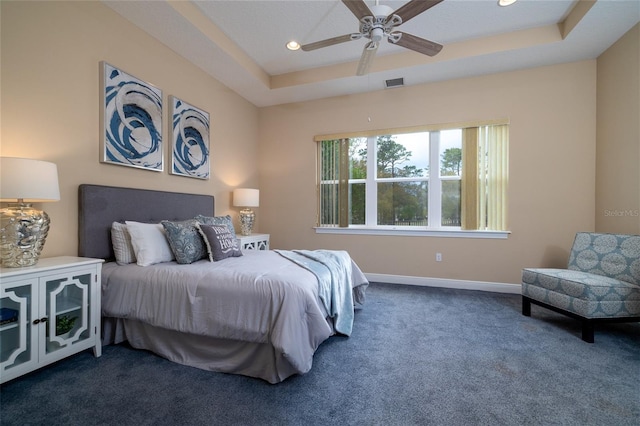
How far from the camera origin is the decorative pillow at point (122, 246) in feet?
7.61

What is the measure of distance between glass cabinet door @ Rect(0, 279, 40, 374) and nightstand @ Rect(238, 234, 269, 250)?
2053 mm

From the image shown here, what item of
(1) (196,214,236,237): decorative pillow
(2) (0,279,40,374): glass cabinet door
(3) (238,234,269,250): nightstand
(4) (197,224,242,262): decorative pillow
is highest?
(1) (196,214,236,237): decorative pillow

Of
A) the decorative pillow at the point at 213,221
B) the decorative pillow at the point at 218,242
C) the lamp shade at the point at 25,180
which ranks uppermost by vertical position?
the lamp shade at the point at 25,180

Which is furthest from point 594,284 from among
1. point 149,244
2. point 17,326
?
point 17,326

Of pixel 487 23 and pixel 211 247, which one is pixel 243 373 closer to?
pixel 211 247

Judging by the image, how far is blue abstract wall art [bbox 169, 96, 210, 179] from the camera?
10.3 ft

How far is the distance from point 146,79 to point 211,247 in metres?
1.92

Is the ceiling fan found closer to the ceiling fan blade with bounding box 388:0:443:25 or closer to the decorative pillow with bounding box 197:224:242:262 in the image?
the ceiling fan blade with bounding box 388:0:443:25

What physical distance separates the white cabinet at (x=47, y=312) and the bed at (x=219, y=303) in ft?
0.61

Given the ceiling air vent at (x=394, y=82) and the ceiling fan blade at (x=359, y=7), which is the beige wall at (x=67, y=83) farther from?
the ceiling air vent at (x=394, y=82)

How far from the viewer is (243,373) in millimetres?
1780

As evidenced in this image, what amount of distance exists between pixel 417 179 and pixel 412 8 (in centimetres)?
247

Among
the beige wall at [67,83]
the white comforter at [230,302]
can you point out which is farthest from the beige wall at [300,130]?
the white comforter at [230,302]

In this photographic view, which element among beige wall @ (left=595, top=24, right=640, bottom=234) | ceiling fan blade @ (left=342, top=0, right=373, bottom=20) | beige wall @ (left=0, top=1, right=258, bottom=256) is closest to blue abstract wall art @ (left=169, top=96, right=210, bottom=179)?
beige wall @ (left=0, top=1, right=258, bottom=256)
